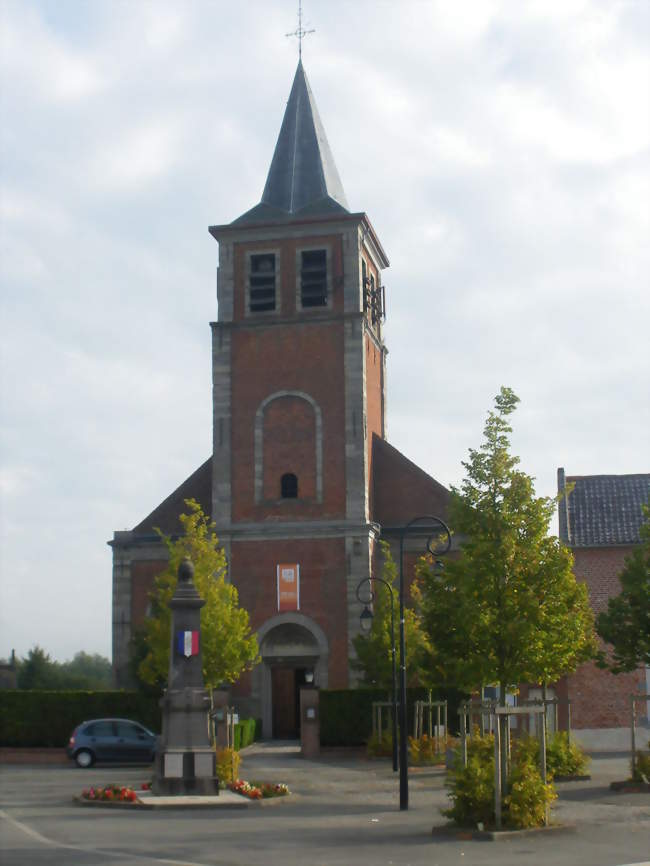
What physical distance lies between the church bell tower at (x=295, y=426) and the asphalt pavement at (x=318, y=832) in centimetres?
1439

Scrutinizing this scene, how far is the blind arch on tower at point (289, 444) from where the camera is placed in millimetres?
41750

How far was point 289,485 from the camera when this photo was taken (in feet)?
138

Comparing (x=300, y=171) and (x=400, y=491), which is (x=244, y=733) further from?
(x=300, y=171)

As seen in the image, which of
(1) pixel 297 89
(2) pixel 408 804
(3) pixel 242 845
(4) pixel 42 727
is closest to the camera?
(3) pixel 242 845

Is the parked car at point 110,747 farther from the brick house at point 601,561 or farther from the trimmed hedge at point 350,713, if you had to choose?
the brick house at point 601,561

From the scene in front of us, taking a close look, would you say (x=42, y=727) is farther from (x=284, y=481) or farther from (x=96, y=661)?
(x=96, y=661)

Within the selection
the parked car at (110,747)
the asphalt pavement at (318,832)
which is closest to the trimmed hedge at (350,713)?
the parked car at (110,747)

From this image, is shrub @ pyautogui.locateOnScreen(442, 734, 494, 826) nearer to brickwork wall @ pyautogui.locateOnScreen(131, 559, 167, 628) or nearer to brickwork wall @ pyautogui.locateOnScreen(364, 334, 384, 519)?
brickwork wall @ pyautogui.locateOnScreen(364, 334, 384, 519)

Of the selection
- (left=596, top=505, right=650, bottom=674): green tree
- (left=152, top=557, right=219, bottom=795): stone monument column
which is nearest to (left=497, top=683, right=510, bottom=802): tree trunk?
(left=152, top=557, right=219, bottom=795): stone monument column

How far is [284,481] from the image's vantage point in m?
Answer: 42.0

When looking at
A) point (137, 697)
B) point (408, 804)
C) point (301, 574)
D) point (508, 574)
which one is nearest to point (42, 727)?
point (137, 697)

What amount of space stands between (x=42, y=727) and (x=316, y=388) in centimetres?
1478

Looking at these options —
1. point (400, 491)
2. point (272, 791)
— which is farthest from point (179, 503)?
point (272, 791)

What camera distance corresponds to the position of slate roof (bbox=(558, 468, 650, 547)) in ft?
132
